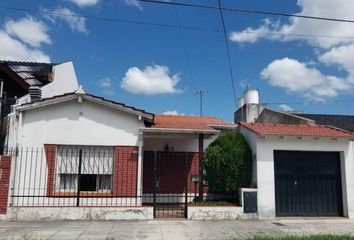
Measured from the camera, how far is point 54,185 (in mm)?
13602

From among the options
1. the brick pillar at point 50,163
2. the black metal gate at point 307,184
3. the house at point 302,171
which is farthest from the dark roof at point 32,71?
the black metal gate at point 307,184

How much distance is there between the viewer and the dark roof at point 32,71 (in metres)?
19.6

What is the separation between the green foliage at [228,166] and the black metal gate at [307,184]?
1.13 m

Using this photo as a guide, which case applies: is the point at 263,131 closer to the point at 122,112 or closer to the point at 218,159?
the point at 218,159

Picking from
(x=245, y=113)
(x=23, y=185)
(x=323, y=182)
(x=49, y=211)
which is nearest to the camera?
(x=49, y=211)

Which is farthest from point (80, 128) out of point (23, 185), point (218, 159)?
point (218, 159)

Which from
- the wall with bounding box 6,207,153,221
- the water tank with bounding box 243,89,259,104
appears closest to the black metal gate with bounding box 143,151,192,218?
the wall with bounding box 6,207,153,221

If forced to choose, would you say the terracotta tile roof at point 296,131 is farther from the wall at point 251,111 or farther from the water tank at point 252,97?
the water tank at point 252,97

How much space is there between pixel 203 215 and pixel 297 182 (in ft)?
12.6

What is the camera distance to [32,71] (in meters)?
21.1

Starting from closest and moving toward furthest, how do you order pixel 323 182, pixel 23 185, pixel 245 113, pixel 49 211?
pixel 49 211 → pixel 23 185 → pixel 323 182 → pixel 245 113

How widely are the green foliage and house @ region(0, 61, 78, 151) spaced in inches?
336

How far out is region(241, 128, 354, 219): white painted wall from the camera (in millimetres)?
13461

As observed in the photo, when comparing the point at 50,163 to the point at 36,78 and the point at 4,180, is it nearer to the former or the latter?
the point at 4,180
